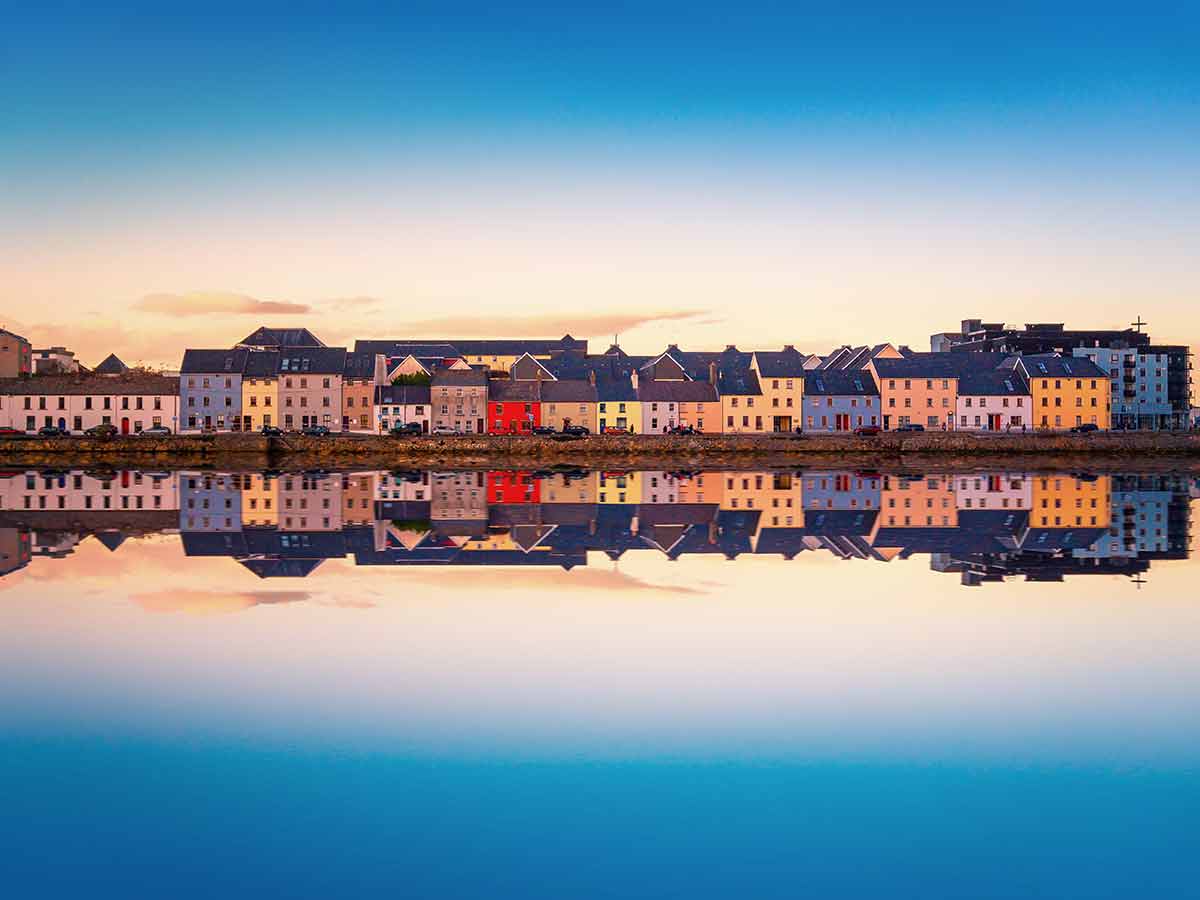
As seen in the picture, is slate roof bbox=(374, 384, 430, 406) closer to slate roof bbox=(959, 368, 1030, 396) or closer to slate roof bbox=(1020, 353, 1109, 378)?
slate roof bbox=(959, 368, 1030, 396)

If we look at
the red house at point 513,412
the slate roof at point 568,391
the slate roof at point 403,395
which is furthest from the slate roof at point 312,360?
the slate roof at point 568,391

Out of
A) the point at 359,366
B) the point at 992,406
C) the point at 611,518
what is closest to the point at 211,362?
the point at 359,366

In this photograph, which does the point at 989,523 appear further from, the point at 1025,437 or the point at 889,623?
the point at 1025,437

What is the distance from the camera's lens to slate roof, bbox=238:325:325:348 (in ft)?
320

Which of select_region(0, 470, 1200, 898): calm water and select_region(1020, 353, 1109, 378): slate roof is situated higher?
select_region(1020, 353, 1109, 378): slate roof

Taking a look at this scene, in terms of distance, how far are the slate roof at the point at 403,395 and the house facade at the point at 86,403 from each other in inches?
636

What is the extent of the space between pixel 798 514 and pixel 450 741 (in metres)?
25.1

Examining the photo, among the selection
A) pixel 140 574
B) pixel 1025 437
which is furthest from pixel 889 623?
pixel 1025 437

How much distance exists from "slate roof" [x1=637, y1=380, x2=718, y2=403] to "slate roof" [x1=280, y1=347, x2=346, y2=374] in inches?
970

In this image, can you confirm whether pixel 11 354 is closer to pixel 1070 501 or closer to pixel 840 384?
pixel 840 384

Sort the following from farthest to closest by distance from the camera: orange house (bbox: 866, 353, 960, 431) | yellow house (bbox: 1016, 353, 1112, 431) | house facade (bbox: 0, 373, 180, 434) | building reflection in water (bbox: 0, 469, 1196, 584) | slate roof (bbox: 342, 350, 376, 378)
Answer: yellow house (bbox: 1016, 353, 1112, 431) → slate roof (bbox: 342, 350, 376, 378) → orange house (bbox: 866, 353, 960, 431) → house facade (bbox: 0, 373, 180, 434) → building reflection in water (bbox: 0, 469, 1196, 584)

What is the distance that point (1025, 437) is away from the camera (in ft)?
253

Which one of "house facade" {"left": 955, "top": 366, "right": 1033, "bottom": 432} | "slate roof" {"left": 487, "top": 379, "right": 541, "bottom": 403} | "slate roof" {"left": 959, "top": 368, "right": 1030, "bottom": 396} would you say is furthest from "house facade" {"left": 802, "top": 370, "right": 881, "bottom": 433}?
"slate roof" {"left": 487, "top": 379, "right": 541, "bottom": 403}

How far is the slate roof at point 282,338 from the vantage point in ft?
320
